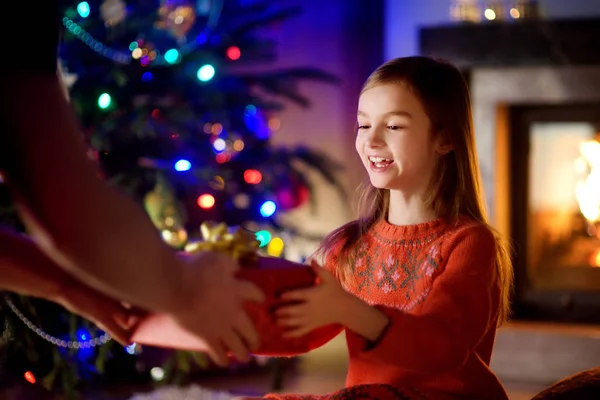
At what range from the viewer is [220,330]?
2.64 ft

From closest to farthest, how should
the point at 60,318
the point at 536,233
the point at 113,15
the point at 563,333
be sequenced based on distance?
1. the point at 60,318
2. the point at 113,15
3. the point at 563,333
4. the point at 536,233

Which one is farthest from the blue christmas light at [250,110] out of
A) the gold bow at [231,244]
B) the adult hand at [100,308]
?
the adult hand at [100,308]

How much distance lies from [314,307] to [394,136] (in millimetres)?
445

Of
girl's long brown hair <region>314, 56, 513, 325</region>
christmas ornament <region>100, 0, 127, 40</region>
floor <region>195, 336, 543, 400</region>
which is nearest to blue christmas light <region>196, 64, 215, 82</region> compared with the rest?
christmas ornament <region>100, 0, 127, 40</region>

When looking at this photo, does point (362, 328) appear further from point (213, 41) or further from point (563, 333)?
point (563, 333)

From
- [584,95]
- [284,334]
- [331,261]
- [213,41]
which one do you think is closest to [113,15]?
[213,41]

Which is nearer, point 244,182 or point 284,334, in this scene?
point 284,334

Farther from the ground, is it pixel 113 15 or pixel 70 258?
pixel 113 15

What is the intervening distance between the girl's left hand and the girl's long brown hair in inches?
17.4

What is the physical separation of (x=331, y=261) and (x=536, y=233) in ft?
7.24

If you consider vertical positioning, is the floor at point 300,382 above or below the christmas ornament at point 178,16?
below

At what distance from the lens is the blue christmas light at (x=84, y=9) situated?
2337 mm

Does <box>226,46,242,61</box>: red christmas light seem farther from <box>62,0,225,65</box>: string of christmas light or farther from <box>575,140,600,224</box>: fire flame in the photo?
<box>575,140,600,224</box>: fire flame

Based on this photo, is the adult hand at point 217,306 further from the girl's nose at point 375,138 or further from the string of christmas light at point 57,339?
the string of christmas light at point 57,339
